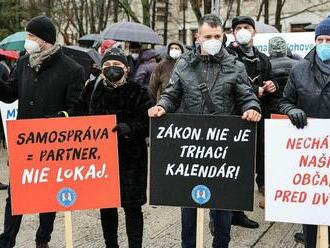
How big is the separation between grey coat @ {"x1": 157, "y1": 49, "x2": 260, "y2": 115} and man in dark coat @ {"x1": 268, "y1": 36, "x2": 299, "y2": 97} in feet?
6.67

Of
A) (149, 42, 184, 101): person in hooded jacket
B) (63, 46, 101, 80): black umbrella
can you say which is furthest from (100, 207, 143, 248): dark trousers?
(63, 46, 101, 80): black umbrella

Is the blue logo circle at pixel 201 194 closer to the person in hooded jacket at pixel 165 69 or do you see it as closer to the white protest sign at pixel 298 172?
the white protest sign at pixel 298 172

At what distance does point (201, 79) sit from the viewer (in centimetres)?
373

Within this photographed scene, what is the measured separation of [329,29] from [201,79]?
0.94m

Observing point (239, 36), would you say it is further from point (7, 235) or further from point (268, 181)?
point (7, 235)

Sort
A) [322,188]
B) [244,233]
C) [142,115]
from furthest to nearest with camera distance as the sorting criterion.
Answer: [244,233]
[142,115]
[322,188]

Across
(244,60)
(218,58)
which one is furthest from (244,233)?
(218,58)

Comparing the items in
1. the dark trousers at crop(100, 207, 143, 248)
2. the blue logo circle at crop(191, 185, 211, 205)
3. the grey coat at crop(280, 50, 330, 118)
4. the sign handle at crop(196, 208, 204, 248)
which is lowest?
the dark trousers at crop(100, 207, 143, 248)

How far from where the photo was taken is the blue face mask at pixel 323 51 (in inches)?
142

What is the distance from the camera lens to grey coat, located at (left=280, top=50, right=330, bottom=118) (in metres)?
3.64

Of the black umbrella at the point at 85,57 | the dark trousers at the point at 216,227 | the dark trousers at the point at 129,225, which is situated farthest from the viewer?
the black umbrella at the point at 85,57

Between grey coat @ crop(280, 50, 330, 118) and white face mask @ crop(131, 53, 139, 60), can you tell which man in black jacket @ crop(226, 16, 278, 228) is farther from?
white face mask @ crop(131, 53, 139, 60)

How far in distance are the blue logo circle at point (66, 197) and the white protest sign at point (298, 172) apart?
4.37ft

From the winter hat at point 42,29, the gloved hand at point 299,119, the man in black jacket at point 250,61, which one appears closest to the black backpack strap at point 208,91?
the gloved hand at point 299,119
